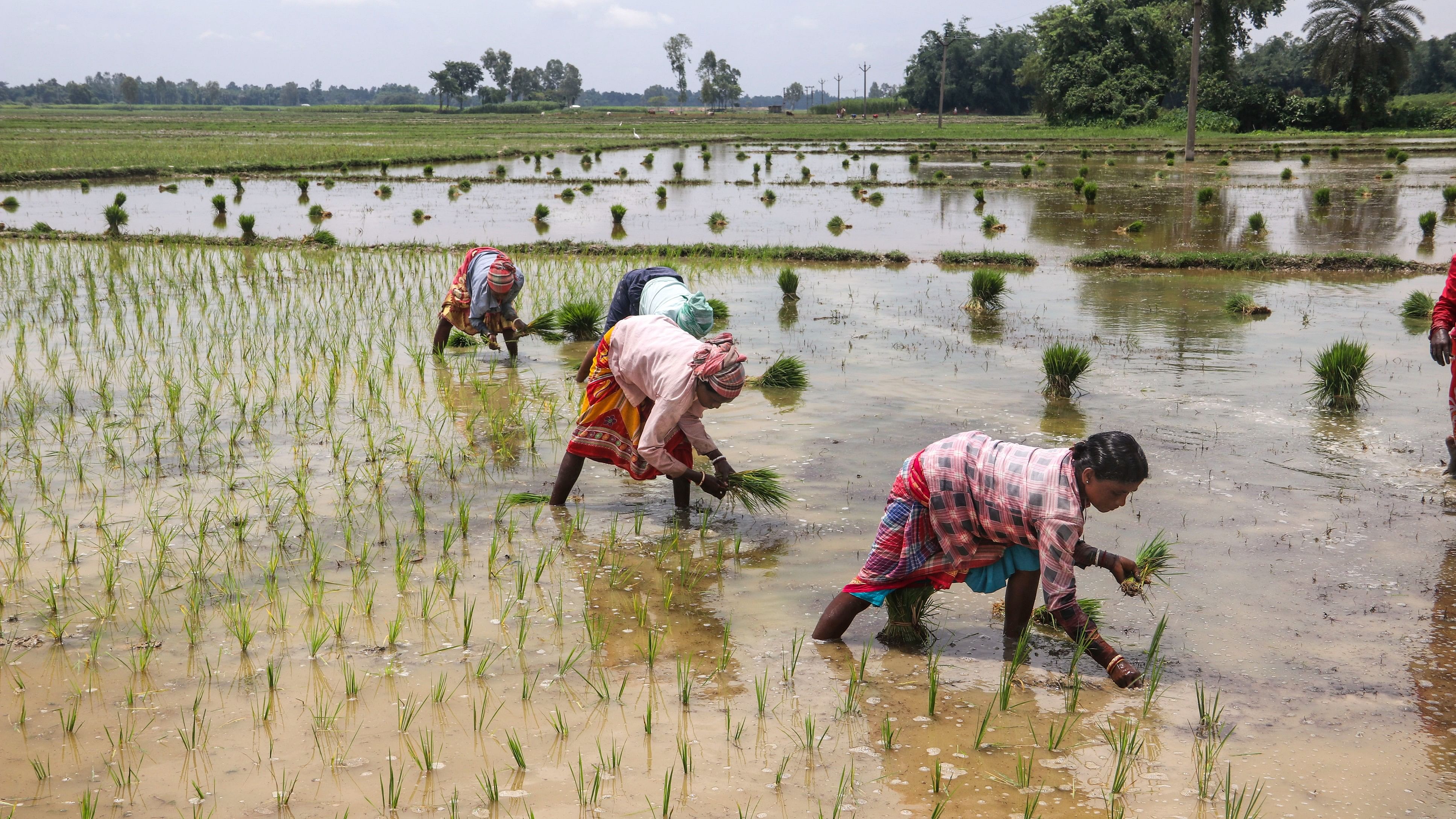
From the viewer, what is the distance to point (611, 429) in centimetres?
422

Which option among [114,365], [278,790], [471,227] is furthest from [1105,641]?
[471,227]

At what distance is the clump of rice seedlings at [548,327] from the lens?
724cm

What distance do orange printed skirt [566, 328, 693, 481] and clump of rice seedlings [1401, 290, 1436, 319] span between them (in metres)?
6.67

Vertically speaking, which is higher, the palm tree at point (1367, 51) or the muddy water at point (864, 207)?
the palm tree at point (1367, 51)

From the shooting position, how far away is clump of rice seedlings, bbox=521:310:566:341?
23.8 feet

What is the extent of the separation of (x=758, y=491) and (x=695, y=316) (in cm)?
Answer: 77

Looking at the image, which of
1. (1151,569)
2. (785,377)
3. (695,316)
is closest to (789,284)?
(785,377)

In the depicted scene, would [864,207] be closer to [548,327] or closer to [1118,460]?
[548,327]

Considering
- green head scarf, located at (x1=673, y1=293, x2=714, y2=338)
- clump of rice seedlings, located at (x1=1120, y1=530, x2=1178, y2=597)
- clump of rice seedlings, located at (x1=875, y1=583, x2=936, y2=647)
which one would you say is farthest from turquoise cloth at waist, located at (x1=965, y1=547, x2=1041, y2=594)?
green head scarf, located at (x1=673, y1=293, x2=714, y2=338)

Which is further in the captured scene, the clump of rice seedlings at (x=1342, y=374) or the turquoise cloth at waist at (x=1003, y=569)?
the clump of rice seedlings at (x=1342, y=374)

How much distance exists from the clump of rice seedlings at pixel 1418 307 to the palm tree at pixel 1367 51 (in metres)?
37.3

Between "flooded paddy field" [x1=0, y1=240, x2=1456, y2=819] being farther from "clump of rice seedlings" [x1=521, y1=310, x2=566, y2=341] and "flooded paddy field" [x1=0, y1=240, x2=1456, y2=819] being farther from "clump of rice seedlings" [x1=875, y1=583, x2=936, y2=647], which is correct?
"clump of rice seedlings" [x1=521, y1=310, x2=566, y2=341]

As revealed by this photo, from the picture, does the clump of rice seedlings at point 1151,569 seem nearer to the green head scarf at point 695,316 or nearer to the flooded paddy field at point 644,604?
the flooded paddy field at point 644,604

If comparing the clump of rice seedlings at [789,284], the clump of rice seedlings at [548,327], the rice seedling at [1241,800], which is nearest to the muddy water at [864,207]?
the clump of rice seedlings at [789,284]
